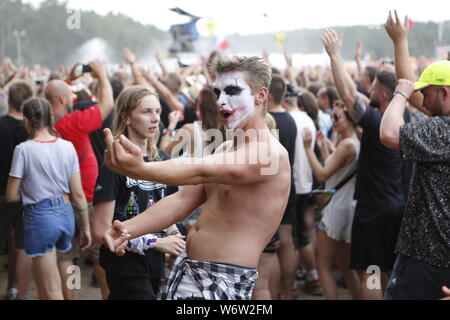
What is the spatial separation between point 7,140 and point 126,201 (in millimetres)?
2521

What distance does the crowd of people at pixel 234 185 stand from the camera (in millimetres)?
2762

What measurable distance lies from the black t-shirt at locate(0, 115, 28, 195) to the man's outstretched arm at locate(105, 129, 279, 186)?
3.73 meters

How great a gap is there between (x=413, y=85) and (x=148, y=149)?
1.65 m

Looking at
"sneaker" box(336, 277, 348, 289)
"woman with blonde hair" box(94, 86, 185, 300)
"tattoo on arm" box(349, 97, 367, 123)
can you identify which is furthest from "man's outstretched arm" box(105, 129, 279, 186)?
"sneaker" box(336, 277, 348, 289)

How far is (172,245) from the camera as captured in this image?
3398 mm

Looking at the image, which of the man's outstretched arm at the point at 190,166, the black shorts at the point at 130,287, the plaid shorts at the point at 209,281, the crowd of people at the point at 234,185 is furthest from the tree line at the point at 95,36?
the man's outstretched arm at the point at 190,166

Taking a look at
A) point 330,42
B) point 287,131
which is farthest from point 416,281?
point 287,131

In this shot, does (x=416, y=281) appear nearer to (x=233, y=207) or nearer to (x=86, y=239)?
(x=233, y=207)

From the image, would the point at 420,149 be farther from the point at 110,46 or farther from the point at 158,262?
the point at 110,46

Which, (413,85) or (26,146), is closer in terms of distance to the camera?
(413,85)

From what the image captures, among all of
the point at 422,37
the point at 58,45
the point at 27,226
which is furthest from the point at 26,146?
the point at 58,45

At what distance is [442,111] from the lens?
10.8 feet

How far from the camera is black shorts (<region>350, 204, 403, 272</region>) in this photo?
4.78 meters

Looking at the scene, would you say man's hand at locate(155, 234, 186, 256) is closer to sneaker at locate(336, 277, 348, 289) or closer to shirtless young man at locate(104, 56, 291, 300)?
shirtless young man at locate(104, 56, 291, 300)
